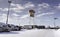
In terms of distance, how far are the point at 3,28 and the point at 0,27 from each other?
115 centimetres

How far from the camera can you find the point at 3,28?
28.4 meters

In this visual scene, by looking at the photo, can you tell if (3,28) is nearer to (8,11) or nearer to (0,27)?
(0,27)

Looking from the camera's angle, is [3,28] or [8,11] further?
[8,11]

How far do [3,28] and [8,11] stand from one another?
895 inches

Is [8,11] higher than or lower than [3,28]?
higher

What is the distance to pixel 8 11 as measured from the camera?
50625mm

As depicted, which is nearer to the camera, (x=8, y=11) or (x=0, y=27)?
(x=0, y=27)

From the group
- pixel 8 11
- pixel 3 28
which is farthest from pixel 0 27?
pixel 8 11

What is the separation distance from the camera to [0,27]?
27.3 meters

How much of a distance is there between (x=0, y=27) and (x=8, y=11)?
23.7 metres

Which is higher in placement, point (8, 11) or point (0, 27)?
point (8, 11)
